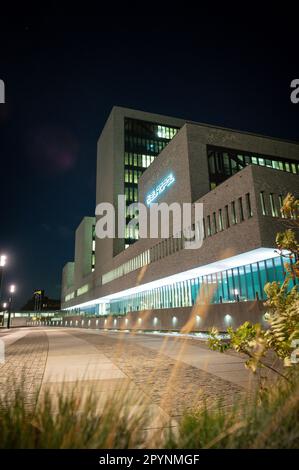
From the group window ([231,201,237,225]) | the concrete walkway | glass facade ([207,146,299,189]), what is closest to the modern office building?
window ([231,201,237,225])

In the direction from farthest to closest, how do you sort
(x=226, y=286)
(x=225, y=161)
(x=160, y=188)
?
(x=160, y=188), (x=225, y=161), (x=226, y=286)

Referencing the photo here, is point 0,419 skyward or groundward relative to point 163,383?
skyward

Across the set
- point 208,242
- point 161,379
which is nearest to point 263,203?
point 208,242

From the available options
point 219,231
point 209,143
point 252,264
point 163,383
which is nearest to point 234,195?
point 219,231

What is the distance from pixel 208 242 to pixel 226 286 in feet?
17.8

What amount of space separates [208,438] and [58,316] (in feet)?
529

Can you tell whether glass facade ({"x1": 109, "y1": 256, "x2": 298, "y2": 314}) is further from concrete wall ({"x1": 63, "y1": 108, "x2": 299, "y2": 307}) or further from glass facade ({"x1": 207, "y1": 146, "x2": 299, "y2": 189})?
glass facade ({"x1": 207, "y1": 146, "x2": 299, "y2": 189})

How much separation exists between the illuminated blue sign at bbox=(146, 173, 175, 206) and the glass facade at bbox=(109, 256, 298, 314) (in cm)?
1311

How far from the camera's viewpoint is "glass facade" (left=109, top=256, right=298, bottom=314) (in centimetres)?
2517

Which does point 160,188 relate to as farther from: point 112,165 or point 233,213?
point 112,165

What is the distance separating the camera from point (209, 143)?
37.1m

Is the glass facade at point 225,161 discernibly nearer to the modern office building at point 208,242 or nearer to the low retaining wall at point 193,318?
the modern office building at point 208,242

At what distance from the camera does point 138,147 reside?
7825 centimetres
